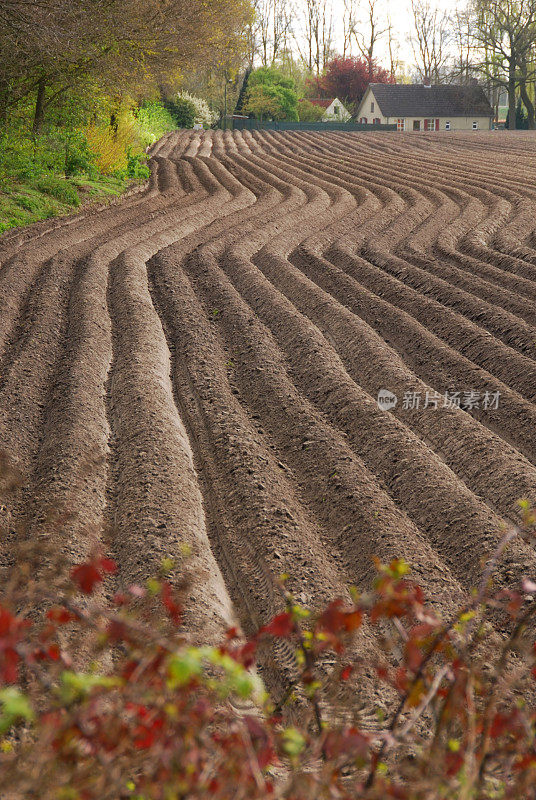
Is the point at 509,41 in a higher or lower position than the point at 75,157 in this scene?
higher

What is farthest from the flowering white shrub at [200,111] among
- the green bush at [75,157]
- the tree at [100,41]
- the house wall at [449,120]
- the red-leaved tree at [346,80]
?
the green bush at [75,157]

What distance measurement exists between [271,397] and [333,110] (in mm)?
62143

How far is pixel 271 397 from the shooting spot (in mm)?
6723

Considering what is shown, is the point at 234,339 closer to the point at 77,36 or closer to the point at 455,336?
the point at 455,336

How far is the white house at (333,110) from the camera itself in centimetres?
5901

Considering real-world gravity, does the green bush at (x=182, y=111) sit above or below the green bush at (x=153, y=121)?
above

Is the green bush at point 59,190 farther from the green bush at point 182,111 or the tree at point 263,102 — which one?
the tree at point 263,102

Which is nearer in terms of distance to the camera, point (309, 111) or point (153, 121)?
point (153, 121)

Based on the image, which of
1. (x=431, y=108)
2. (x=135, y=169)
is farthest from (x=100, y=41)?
(x=431, y=108)

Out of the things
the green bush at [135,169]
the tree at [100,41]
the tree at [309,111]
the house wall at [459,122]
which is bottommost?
the green bush at [135,169]

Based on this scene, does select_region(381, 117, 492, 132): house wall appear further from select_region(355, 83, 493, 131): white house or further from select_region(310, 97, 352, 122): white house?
select_region(310, 97, 352, 122): white house

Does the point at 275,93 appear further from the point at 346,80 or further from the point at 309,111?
the point at 346,80

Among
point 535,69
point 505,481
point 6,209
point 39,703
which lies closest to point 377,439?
point 505,481

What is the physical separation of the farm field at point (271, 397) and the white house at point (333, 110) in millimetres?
49365
